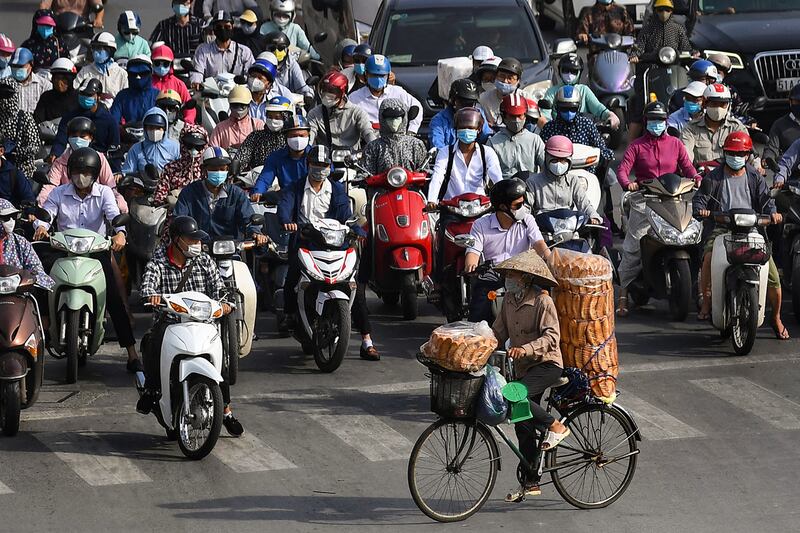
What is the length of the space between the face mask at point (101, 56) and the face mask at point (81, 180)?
6.90 meters

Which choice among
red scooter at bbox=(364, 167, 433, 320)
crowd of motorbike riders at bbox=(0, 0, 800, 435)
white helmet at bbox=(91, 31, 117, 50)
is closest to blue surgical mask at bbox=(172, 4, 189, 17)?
crowd of motorbike riders at bbox=(0, 0, 800, 435)

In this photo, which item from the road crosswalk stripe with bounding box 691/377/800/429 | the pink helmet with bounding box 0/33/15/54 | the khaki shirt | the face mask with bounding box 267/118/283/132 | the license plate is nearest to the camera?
the khaki shirt

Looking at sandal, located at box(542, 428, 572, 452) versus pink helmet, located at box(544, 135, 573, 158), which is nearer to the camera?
sandal, located at box(542, 428, 572, 452)

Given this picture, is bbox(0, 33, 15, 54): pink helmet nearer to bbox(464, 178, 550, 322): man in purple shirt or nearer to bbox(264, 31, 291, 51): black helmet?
bbox(264, 31, 291, 51): black helmet

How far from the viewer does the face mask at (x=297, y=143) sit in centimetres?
1711

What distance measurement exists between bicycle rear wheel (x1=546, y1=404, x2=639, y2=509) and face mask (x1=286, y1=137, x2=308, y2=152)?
6.25 m

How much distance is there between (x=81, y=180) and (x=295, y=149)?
2.28 meters

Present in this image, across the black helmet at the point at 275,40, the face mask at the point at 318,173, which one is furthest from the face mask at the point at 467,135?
the black helmet at the point at 275,40

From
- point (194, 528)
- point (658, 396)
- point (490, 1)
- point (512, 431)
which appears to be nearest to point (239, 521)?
point (194, 528)

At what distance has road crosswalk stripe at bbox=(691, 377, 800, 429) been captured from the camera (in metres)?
13.9

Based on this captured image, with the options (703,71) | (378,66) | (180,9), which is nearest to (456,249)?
(378,66)

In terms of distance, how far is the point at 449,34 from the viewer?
22609mm

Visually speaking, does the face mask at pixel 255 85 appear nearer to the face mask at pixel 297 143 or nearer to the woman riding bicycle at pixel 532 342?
the face mask at pixel 297 143

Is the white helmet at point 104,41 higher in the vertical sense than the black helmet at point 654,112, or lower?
higher
